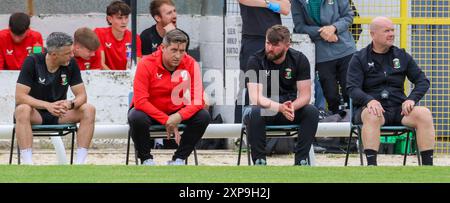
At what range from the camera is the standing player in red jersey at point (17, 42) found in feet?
55.4

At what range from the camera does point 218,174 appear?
12.0 metres

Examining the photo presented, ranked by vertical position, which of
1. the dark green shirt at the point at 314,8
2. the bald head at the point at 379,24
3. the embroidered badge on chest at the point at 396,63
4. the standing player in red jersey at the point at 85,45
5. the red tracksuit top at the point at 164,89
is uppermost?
the dark green shirt at the point at 314,8

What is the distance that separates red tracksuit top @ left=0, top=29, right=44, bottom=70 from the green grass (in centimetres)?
464

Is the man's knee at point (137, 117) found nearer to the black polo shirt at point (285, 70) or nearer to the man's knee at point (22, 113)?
the man's knee at point (22, 113)

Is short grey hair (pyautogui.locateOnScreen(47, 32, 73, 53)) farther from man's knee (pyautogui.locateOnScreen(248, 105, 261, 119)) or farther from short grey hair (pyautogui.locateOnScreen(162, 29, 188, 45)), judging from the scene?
man's knee (pyautogui.locateOnScreen(248, 105, 261, 119))

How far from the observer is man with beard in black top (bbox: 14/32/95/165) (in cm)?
1419

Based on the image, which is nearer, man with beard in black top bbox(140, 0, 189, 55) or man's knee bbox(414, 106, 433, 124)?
man's knee bbox(414, 106, 433, 124)

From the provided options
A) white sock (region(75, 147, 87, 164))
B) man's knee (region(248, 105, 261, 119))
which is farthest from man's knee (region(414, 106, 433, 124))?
white sock (region(75, 147, 87, 164))

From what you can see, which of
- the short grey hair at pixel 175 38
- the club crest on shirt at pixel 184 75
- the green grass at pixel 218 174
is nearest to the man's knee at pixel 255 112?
the club crest on shirt at pixel 184 75

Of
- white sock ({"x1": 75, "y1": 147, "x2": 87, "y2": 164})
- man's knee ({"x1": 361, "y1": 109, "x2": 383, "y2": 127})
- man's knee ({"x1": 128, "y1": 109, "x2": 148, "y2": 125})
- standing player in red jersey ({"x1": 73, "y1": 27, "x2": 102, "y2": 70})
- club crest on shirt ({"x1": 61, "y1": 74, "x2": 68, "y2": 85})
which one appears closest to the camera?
man's knee ({"x1": 128, "y1": 109, "x2": 148, "y2": 125})

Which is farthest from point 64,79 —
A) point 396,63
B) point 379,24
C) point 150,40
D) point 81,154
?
point 396,63
